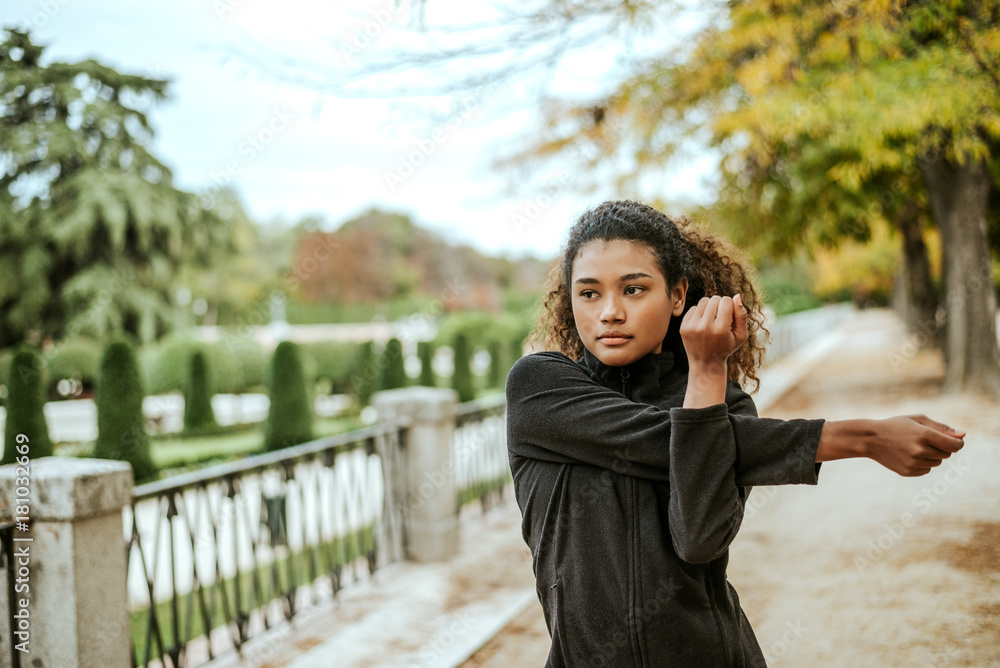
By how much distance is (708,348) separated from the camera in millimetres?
1314

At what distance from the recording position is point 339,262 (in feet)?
151

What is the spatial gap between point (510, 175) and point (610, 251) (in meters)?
8.38

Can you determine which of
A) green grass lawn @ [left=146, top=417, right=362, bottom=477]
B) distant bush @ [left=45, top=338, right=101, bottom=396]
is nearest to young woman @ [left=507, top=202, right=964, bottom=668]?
green grass lawn @ [left=146, top=417, right=362, bottom=477]

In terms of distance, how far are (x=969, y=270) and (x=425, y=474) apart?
7958 millimetres

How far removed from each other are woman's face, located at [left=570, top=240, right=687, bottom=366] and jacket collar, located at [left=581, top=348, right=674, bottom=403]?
31 mm

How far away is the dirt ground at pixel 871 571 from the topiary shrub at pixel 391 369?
236 inches

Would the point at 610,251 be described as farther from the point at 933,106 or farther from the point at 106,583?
the point at 933,106

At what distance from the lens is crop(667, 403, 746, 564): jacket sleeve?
50.9 inches

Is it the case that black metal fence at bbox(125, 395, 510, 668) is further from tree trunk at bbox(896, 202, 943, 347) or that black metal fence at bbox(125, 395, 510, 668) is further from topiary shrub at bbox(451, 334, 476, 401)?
tree trunk at bbox(896, 202, 943, 347)

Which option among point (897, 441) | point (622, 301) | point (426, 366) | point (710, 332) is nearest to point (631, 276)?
point (622, 301)

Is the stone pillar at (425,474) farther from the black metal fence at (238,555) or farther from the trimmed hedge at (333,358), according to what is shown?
the trimmed hedge at (333,358)

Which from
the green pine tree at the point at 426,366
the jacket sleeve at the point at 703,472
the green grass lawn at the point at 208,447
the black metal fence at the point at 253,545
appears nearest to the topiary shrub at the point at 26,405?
the black metal fence at the point at 253,545

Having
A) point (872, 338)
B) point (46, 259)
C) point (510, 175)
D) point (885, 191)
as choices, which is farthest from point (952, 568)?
point (872, 338)

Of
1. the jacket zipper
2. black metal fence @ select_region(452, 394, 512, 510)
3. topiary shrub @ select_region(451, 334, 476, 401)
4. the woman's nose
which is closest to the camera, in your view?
the jacket zipper
